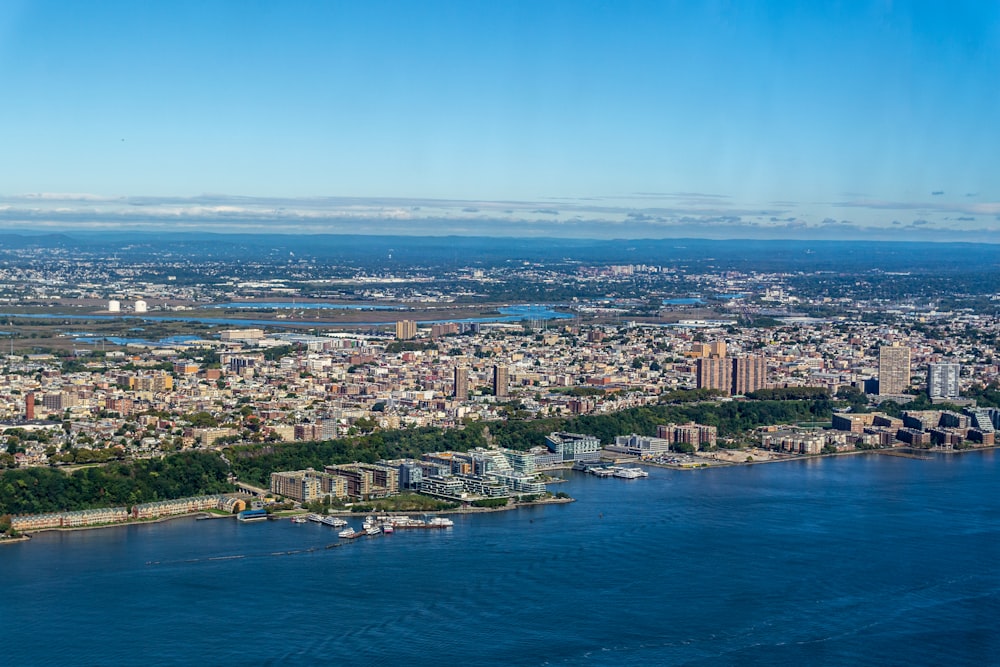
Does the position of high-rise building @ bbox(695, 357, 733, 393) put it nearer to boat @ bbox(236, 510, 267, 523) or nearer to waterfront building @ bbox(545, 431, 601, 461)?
waterfront building @ bbox(545, 431, 601, 461)

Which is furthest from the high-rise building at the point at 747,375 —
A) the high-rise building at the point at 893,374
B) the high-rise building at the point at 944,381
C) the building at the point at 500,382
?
the building at the point at 500,382

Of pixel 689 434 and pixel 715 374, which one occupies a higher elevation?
pixel 715 374

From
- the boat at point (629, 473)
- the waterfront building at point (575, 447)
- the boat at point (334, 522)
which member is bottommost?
the boat at point (629, 473)

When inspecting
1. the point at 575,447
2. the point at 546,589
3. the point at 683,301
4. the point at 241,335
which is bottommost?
the point at 683,301

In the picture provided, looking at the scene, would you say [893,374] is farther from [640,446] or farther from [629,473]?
[629,473]

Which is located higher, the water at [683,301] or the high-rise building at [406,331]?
the high-rise building at [406,331]

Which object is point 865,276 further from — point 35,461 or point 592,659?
point 592,659

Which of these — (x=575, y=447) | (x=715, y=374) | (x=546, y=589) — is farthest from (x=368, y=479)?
(x=715, y=374)

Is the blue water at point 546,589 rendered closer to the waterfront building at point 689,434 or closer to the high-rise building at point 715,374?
the waterfront building at point 689,434
